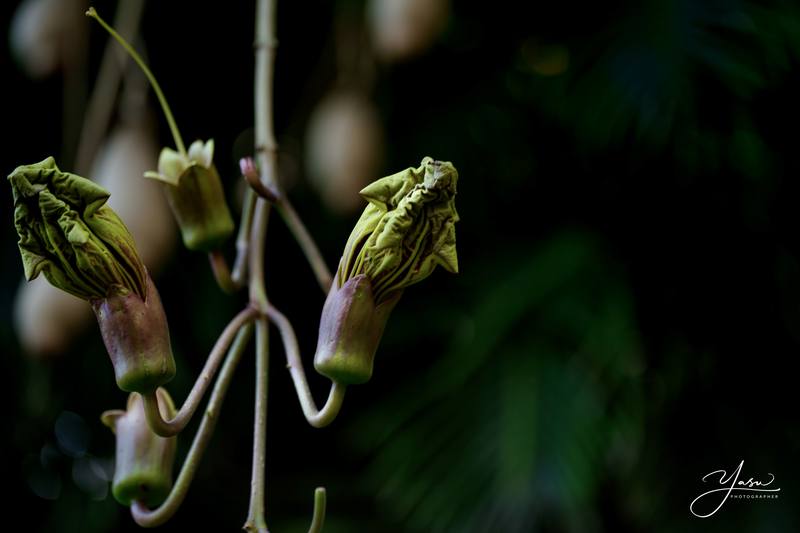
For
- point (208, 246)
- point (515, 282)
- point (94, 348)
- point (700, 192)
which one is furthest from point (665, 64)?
point (94, 348)

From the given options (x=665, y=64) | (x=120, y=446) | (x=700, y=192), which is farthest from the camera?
(x=700, y=192)

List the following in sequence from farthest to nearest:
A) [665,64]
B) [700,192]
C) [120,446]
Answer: [700,192] → [665,64] → [120,446]

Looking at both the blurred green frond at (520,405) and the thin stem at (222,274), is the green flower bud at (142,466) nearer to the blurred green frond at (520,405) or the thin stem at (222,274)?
the thin stem at (222,274)

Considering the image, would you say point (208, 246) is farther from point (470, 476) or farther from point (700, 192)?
point (700, 192)
